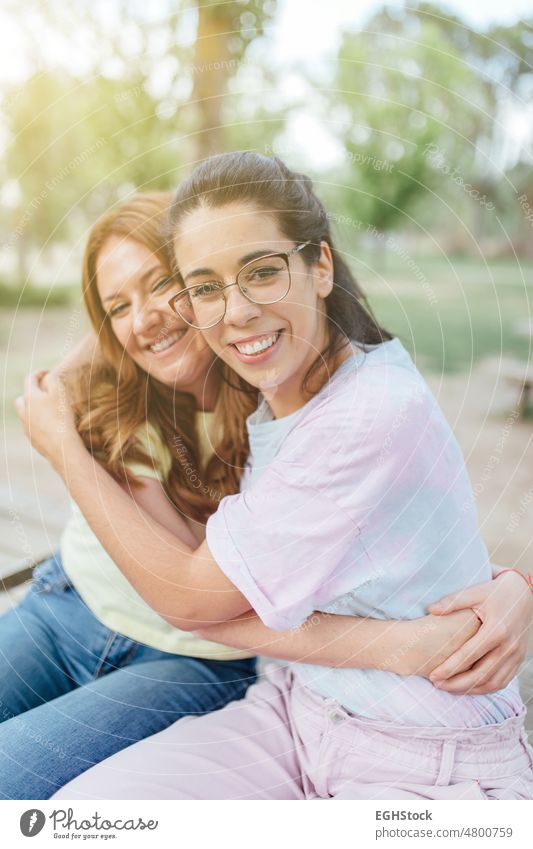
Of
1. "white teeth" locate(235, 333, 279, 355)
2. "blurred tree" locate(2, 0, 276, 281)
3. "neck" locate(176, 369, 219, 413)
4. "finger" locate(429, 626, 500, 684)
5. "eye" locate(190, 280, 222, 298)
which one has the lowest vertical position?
"finger" locate(429, 626, 500, 684)

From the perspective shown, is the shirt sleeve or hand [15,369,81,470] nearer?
the shirt sleeve

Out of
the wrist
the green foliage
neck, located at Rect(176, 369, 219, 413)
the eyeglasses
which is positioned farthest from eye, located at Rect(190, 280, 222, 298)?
the wrist

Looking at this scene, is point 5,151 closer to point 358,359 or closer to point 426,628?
point 358,359

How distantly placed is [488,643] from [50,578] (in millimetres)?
525

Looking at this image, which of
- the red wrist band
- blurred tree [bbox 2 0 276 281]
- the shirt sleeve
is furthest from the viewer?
blurred tree [bbox 2 0 276 281]

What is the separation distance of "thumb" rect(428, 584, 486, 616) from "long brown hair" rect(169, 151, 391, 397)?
0.21m

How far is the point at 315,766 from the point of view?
69 cm

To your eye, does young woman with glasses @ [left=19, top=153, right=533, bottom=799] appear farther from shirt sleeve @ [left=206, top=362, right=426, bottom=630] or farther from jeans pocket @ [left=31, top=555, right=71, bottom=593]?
jeans pocket @ [left=31, top=555, right=71, bottom=593]

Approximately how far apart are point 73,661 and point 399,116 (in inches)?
26.7

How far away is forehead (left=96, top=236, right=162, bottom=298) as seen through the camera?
2.43 feet

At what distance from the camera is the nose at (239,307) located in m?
0.66

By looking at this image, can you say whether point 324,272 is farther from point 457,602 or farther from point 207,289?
point 457,602
